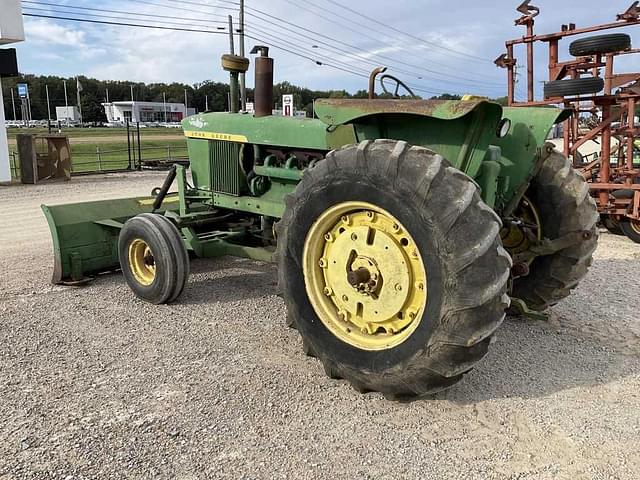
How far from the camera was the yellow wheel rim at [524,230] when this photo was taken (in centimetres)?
466

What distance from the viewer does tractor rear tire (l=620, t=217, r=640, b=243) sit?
8656 millimetres

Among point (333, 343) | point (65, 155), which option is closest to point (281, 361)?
point (333, 343)

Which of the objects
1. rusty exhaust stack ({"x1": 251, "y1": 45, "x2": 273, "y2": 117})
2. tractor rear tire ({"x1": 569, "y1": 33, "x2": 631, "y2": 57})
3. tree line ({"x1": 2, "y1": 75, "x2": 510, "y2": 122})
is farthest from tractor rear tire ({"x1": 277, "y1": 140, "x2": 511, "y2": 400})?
tree line ({"x1": 2, "y1": 75, "x2": 510, "y2": 122})

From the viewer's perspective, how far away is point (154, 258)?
5.22 metres

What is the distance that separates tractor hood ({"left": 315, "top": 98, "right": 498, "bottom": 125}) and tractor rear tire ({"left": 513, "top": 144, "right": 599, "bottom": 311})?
1.42 meters

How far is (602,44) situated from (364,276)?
7.61 m

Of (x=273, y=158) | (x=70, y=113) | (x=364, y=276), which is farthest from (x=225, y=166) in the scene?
(x=70, y=113)

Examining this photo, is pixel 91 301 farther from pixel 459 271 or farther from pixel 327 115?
pixel 459 271

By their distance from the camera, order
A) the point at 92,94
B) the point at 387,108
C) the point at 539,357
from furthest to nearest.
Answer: the point at 92,94 < the point at 539,357 < the point at 387,108

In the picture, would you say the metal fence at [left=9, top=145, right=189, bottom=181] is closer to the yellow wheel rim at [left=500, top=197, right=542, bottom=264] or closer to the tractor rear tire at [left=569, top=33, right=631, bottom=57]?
the tractor rear tire at [left=569, top=33, right=631, bottom=57]

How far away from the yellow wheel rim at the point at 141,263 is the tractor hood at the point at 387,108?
7.96 feet

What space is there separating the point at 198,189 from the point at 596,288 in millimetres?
4100

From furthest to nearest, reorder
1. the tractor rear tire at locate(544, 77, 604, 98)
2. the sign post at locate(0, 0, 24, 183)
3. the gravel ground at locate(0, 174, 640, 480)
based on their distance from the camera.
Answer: the sign post at locate(0, 0, 24, 183) < the tractor rear tire at locate(544, 77, 604, 98) < the gravel ground at locate(0, 174, 640, 480)

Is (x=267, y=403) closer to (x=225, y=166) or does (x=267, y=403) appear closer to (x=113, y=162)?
(x=225, y=166)
